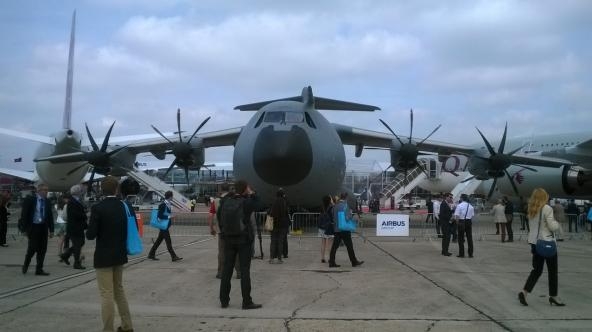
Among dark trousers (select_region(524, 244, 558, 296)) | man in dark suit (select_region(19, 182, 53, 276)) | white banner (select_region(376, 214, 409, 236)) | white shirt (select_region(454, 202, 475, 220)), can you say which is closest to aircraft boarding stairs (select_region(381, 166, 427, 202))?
white banner (select_region(376, 214, 409, 236))

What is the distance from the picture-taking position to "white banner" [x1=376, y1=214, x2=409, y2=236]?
16.0 metres

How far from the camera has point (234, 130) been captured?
22625 mm

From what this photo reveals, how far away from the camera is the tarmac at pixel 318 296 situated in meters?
5.87

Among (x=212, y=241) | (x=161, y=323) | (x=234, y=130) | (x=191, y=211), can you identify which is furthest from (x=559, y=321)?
(x=191, y=211)

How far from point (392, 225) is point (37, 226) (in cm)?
1027

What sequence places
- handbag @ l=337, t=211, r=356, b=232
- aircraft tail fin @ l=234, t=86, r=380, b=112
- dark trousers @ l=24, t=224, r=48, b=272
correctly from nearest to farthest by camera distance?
1. dark trousers @ l=24, t=224, r=48, b=272
2. handbag @ l=337, t=211, r=356, b=232
3. aircraft tail fin @ l=234, t=86, r=380, b=112

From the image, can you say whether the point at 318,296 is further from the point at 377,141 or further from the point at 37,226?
the point at 377,141

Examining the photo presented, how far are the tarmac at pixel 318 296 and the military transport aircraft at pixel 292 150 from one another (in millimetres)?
3482

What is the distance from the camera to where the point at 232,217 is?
22.6ft

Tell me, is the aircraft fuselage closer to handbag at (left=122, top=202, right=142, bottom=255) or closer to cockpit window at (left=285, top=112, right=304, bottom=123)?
cockpit window at (left=285, top=112, right=304, bottom=123)

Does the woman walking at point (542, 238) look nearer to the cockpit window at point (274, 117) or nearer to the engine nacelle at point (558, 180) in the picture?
the cockpit window at point (274, 117)

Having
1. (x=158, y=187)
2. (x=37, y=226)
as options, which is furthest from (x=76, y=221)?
(x=158, y=187)

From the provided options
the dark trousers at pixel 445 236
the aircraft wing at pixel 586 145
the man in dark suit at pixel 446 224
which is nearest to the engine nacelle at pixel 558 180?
the aircraft wing at pixel 586 145

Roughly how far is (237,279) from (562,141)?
2992 centimetres
